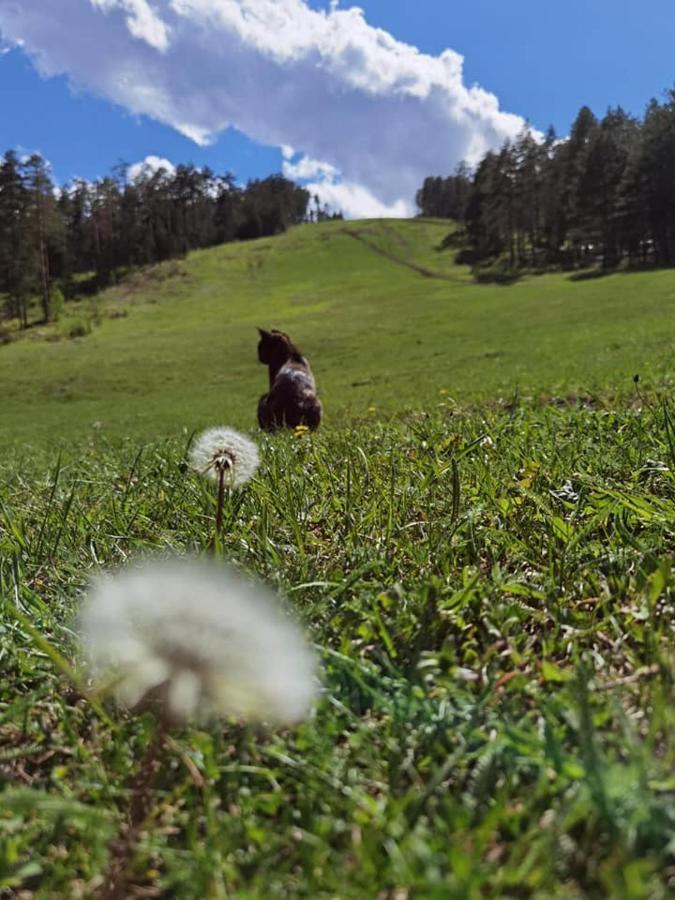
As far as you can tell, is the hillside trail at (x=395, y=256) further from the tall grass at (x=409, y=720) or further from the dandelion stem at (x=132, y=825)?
the dandelion stem at (x=132, y=825)

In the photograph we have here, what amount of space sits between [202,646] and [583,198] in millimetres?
86568

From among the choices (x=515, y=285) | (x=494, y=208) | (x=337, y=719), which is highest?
(x=494, y=208)

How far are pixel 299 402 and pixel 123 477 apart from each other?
3854 mm

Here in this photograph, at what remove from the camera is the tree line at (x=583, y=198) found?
219 ft

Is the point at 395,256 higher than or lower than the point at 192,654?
higher

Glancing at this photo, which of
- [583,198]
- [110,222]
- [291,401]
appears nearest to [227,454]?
[291,401]

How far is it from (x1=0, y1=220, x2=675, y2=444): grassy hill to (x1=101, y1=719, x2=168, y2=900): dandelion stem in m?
6.45

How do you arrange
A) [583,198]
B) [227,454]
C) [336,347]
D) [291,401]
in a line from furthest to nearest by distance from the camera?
[583,198], [336,347], [291,401], [227,454]

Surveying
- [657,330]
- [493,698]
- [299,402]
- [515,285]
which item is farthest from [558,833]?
[515,285]

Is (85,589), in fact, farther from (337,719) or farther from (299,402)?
(299,402)

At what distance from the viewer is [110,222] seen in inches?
3937

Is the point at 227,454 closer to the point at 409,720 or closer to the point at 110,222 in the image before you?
the point at 409,720

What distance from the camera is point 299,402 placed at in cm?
770

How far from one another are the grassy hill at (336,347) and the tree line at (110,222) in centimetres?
781
